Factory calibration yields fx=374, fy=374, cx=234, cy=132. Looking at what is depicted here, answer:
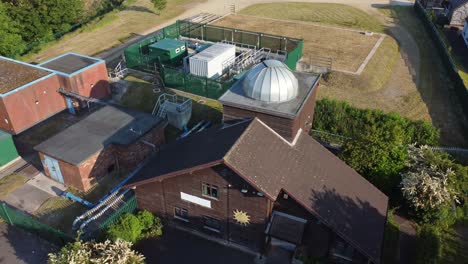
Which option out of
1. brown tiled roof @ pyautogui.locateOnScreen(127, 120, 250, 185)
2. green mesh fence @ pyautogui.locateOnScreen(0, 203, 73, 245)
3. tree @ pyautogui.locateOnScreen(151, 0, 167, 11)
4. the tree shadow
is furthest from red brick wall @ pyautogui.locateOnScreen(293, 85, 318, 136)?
tree @ pyautogui.locateOnScreen(151, 0, 167, 11)

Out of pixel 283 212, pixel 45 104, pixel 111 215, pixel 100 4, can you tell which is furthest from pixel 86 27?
pixel 283 212

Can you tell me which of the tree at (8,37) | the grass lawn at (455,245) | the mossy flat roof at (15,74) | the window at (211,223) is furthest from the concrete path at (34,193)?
the tree at (8,37)

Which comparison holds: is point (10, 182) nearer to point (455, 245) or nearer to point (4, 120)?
point (4, 120)

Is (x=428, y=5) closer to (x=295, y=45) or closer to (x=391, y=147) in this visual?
(x=295, y=45)

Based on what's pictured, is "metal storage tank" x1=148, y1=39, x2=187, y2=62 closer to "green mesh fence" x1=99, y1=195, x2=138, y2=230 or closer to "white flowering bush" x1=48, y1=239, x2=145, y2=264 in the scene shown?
"green mesh fence" x1=99, y1=195, x2=138, y2=230

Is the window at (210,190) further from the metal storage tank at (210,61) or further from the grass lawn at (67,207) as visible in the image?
the metal storage tank at (210,61)

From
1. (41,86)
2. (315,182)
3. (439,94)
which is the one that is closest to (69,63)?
(41,86)
